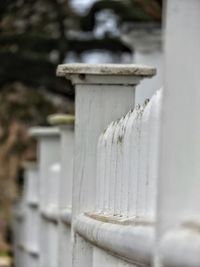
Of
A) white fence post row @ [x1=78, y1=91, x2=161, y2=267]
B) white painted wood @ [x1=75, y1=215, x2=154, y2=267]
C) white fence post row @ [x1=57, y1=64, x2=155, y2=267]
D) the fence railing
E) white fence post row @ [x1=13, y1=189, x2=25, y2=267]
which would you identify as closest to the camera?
white painted wood @ [x1=75, y1=215, x2=154, y2=267]

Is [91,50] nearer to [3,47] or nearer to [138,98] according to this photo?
[3,47]

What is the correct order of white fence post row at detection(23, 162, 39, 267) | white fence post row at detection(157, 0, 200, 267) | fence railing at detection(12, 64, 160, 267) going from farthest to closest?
white fence post row at detection(23, 162, 39, 267)
fence railing at detection(12, 64, 160, 267)
white fence post row at detection(157, 0, 200, 267)

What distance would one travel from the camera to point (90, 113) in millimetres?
6504

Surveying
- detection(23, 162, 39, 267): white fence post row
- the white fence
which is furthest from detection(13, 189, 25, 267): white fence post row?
the white fence

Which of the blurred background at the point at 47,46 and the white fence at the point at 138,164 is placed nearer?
the white fence at the point at 138,164

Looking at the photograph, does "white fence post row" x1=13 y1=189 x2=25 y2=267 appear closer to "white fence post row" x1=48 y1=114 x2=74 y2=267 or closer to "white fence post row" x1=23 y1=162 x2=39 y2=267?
"white fence post row" x1=23 y1=162 x2=39 y2=267

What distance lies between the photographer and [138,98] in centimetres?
1153

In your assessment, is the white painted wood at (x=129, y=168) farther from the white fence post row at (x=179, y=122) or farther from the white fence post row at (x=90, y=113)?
the white fence post row at (x=179, y=122)

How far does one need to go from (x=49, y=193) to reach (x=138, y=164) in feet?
23.3

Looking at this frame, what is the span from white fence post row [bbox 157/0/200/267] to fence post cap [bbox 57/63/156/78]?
254cm

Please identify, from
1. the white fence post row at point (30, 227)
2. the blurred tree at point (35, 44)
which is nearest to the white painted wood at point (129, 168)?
the white fence post row at point (30, 227)

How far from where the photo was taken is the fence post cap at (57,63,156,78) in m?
6.21

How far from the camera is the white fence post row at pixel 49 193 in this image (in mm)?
10977

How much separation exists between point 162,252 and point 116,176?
6.46ft
